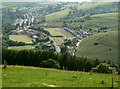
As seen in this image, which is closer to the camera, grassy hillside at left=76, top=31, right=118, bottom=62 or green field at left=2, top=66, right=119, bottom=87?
green field at left=2, top=66, right=119, bottom=87

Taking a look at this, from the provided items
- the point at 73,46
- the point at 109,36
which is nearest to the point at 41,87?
the point at 73,46

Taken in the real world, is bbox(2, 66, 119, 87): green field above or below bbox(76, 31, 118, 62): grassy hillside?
above

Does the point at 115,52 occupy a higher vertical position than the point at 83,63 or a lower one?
lower

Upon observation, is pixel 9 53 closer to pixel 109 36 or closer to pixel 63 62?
pixel 63 62

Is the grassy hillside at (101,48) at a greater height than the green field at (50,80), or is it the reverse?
the green field at (50,80)

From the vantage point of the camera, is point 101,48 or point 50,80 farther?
point 101,48

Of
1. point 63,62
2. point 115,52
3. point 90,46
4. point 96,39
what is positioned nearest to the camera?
point 63,62

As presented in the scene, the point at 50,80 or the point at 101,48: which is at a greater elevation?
the point at 50,80

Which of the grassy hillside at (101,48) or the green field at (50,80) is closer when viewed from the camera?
the green field at (50,80)
